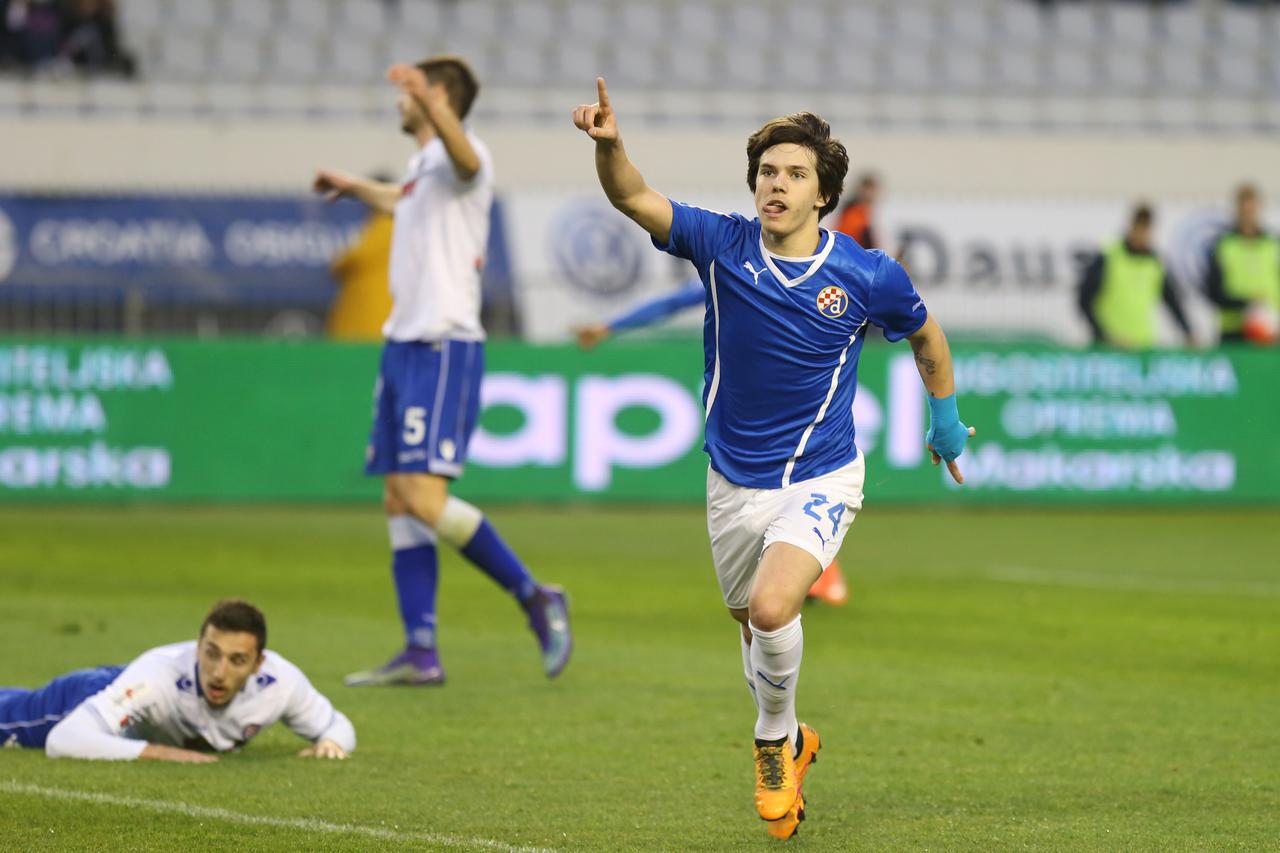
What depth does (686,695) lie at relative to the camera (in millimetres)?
8156

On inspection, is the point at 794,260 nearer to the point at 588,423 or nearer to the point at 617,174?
the point at 617,174

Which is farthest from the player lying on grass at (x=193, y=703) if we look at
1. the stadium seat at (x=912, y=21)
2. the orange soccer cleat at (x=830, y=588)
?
the stadium seat at (x=912, y=21)

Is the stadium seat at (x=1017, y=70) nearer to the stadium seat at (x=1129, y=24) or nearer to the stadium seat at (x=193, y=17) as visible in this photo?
the stadium seat at (x=1129, y=24)

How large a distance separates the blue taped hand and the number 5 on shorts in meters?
2.84

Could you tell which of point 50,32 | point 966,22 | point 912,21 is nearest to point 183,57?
point 50,32

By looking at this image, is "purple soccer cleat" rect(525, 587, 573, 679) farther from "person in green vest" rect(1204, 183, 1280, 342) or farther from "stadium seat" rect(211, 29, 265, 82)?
"stadium seat" rect(211, 29, 265, 82)

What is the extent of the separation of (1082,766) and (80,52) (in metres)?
17.2

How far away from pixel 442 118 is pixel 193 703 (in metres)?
2.64

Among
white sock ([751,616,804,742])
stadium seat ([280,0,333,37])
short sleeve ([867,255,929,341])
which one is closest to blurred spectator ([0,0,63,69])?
stadium seat ([280,0,333,37])

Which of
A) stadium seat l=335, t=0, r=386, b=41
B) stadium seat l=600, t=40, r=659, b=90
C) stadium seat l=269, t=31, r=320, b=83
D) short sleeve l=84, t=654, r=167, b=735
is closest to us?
short sleeve l=84, t=654, r=167, b=735

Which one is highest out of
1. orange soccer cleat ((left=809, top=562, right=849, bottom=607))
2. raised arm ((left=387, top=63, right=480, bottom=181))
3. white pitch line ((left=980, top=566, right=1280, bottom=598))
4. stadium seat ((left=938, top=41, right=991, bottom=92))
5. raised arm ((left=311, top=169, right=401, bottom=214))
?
stadium seat ((left=938, top=41, right=991, bottom=92))

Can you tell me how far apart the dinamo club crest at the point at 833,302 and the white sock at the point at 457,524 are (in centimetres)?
294

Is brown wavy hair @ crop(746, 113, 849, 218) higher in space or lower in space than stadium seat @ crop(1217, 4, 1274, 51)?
lower

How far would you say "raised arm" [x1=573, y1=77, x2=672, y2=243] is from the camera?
5344 millimetres
